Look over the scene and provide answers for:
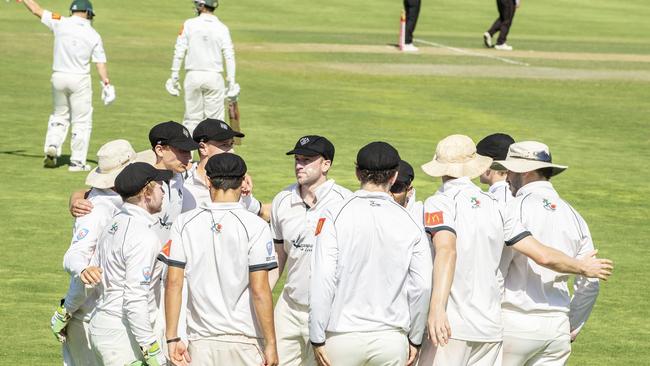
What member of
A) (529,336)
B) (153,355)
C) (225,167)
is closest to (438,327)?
(529,336)

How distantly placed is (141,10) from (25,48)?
1404cm

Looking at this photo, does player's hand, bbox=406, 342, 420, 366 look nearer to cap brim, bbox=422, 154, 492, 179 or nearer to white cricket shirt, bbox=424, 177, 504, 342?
white cricket shirt, bbox=424, 177, 504, 342

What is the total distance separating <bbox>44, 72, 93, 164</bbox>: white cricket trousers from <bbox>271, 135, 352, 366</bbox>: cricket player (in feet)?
33.6

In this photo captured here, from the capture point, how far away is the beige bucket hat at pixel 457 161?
783 cm

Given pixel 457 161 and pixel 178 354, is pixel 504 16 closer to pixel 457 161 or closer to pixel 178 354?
pixel 457 161

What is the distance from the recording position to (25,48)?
32.4 meters

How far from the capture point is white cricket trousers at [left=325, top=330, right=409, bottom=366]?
7188mm

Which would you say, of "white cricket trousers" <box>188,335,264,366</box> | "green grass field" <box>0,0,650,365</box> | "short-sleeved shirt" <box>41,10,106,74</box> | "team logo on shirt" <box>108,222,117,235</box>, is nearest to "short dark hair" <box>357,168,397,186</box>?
"white cricket trousers" <box>188,335,264,366</box>

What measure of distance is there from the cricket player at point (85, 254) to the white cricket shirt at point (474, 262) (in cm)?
211

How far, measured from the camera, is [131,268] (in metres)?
7.33

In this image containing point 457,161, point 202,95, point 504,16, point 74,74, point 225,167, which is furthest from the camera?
point 504,16

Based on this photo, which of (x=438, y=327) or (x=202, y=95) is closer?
(x=438, y=327)

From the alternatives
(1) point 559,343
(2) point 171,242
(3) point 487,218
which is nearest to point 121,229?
(2) point 171,242

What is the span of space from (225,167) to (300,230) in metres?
1.27
